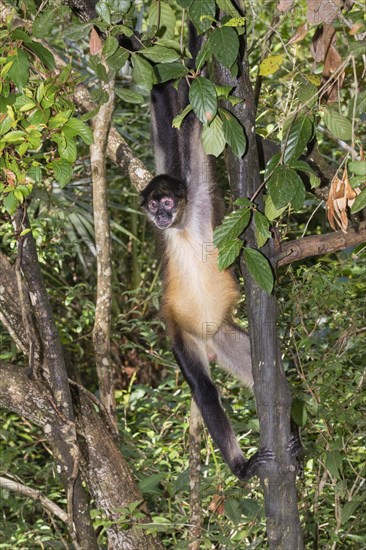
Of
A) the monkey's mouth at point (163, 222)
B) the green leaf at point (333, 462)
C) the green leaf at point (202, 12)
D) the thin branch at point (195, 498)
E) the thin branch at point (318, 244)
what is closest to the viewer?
the green leaf at point (202, 12)

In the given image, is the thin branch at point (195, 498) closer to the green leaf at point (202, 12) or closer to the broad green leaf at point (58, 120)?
the broad green leaf at point (58, 120)

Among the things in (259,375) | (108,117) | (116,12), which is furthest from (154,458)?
(116,12)

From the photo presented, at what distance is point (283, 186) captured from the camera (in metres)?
2.12

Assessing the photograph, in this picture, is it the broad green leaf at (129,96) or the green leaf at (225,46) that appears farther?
the broad green leaf at (129,96)

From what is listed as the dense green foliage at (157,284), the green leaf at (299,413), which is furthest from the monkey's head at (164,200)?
the green leaf at (299,413)

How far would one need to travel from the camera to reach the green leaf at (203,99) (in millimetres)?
2146

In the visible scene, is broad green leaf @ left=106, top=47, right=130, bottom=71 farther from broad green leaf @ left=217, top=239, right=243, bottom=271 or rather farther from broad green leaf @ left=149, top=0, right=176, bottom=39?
broad green leaf @ left=149, top=0, right=176, bottom=39

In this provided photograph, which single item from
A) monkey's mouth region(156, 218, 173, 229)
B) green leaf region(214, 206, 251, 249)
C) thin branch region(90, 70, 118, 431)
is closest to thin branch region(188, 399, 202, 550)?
thin branch region(90, 70, 118, 431)

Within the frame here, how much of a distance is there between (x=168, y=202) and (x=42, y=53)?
1391 millimetres

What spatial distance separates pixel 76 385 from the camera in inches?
159

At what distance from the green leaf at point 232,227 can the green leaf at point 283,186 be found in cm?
11

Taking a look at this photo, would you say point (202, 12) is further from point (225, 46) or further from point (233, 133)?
point (233, 133)

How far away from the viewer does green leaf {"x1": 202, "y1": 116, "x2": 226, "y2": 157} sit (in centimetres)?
231

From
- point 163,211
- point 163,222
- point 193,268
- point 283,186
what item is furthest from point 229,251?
point 193,268
